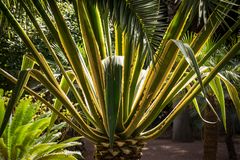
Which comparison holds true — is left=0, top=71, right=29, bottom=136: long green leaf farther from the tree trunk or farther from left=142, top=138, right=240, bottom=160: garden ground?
the tree trunk

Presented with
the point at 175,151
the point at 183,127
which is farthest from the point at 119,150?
the point at 183,127

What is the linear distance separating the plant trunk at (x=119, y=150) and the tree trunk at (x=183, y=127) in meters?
10.2

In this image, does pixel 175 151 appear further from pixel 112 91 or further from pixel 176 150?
pixel 112 91

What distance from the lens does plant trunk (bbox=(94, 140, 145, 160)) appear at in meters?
3.62

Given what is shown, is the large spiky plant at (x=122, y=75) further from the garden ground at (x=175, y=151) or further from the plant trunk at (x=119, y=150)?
the garden ground at (x=175, y=151)

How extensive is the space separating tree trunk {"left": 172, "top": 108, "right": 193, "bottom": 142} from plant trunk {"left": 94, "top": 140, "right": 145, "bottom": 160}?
10154 mm

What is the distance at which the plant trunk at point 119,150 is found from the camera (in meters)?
3.62

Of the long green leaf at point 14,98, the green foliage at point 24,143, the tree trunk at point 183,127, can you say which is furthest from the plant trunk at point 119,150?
the tree trunk at point 183,127

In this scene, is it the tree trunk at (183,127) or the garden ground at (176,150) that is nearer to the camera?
the garden ground at (176,150)

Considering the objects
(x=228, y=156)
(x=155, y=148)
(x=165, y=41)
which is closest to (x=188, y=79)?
(x=165, y=41)

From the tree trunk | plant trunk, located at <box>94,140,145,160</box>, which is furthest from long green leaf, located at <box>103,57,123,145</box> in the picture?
the tree trunk

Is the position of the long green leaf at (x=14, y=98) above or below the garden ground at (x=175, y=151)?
above

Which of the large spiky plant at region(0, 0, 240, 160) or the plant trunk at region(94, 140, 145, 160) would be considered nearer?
the large spiky plant at region(0, 0, 240, 160)

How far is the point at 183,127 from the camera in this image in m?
13.7
